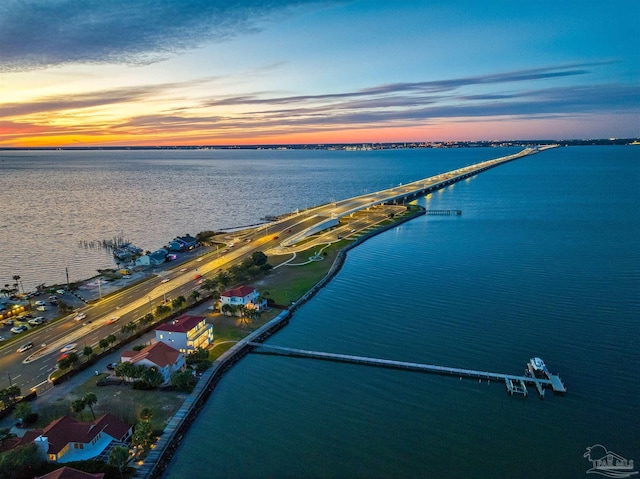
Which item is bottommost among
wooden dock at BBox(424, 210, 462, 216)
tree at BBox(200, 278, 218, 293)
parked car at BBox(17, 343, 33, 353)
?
parked car at BBox(17, 343, 33, 353)

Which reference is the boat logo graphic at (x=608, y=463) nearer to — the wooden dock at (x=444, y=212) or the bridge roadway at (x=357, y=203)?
the bridge roadway at (x=357, y=203)

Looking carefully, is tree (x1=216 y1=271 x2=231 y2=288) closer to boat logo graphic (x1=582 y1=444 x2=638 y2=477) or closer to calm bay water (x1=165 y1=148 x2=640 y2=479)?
calm bay water (x1=165 y1=148 x2=640 y2=479)

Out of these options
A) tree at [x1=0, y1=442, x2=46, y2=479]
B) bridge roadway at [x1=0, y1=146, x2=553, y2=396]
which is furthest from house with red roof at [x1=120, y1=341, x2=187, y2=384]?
tree at [x1=0, y1=442, x2=46, y2=479]

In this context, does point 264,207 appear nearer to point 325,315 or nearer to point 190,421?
point 325,315

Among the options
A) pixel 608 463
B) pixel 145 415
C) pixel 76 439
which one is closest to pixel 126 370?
pixel 145 415

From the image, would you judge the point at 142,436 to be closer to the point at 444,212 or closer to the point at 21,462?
the point at 21,462

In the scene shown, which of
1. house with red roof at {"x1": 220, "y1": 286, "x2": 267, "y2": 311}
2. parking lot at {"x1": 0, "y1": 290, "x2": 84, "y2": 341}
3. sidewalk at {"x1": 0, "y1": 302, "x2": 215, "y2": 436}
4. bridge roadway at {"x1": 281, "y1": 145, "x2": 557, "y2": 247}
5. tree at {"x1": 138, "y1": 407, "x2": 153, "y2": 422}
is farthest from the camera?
bridge roadway at {"x1": 281, "y1": 145, "x2": 557, "y2": 247}

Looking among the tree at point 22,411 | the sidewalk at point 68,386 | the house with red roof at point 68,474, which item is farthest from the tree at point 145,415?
the sidewalk at point 68,386

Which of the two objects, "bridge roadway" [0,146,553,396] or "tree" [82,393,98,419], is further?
"bridge roadway" [0,146,553,396]
